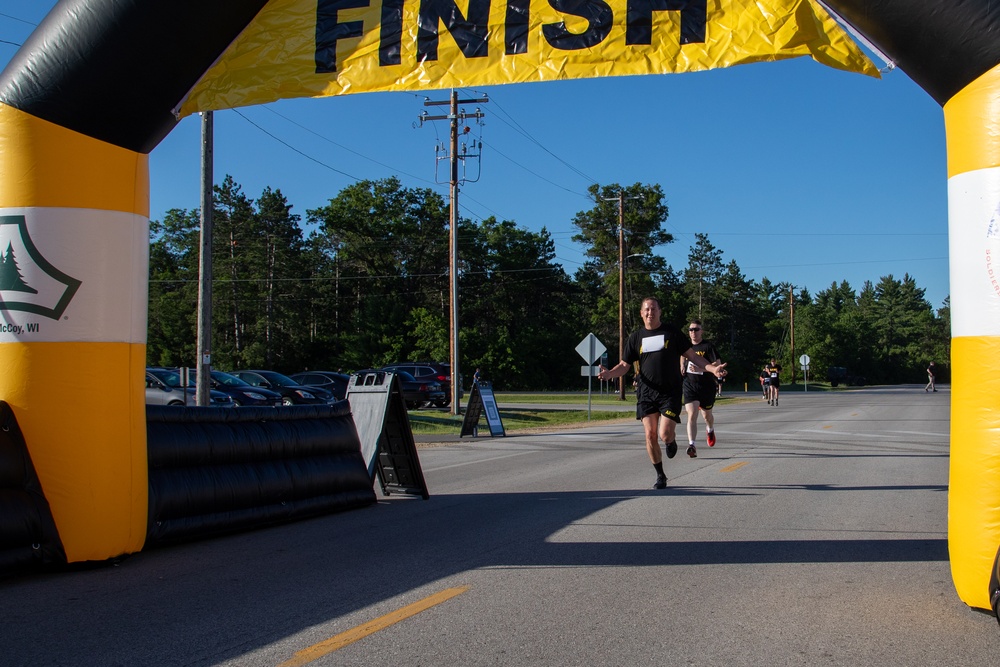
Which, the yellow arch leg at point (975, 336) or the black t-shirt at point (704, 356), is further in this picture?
the black t-shirt at point (704, 356)

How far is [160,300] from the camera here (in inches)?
2462

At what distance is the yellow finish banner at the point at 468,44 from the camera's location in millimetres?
6715

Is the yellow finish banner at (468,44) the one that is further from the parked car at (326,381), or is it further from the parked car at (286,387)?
the parked car at (326,381)

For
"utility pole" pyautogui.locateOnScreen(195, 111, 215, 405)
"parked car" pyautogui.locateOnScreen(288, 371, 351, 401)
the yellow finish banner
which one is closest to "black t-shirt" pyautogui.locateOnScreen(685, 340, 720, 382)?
the yellow finish banner

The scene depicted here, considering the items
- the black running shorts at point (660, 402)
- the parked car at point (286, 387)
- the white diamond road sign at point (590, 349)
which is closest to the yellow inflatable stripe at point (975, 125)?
the black running shorts at point (660, 402)

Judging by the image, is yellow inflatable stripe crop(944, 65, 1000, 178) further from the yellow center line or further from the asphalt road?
the yellow center line

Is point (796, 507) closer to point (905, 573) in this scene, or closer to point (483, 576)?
point (905, 573)

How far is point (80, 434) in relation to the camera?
5973 mm

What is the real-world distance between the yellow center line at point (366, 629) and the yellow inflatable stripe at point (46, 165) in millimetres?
3711

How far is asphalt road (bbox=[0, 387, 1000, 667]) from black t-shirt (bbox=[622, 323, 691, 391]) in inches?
50.6

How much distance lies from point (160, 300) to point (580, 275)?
39.2 meters

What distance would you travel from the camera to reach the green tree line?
2464 inches

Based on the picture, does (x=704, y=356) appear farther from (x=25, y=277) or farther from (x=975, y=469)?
(x=25, y=277)

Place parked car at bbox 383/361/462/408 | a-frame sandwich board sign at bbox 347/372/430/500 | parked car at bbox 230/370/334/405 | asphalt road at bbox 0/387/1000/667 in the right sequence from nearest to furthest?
asphalt road at bbox 0/387/1000/667 < a-frame sandwich board sign at bbox 347/372/430/500 < parked car at bbox 230/370/334/405 < parked car at bbox 383/361/462/408
